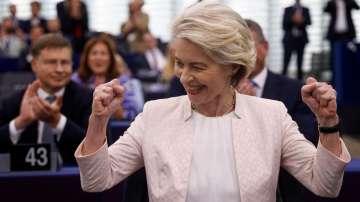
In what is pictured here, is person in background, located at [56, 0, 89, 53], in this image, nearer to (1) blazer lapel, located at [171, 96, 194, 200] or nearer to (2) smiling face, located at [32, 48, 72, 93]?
(2) smiling face, located at [32, 48, 72, 93]

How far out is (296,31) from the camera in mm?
10633

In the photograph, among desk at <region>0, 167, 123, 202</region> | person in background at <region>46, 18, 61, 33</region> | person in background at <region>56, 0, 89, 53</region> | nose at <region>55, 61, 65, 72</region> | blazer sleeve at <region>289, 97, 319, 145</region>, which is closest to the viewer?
desk at <region>0, 167, 123, 202</region>

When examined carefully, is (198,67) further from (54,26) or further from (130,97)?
(54,26)

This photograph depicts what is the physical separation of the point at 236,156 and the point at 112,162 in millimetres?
330

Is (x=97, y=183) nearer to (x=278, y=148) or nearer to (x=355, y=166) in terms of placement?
(x=278, y=148)

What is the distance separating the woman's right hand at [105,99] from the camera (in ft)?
6.23

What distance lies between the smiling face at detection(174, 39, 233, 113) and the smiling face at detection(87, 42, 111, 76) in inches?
131

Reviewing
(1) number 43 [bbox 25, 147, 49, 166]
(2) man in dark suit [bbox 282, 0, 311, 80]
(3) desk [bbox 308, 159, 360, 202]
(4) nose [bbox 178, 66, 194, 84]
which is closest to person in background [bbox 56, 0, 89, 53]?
(2) man in dark suit [bbox 282, 0, 311, 80]

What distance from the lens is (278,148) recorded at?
2.00 metres

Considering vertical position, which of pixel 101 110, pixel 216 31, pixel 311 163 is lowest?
pixel 311 163

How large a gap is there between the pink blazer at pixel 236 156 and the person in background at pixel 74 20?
7.98 metres

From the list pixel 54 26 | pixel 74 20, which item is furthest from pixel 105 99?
pixel 54 26

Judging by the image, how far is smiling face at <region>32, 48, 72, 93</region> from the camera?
3.88m

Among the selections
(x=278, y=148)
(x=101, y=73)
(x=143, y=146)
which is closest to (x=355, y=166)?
(x=278, y=148)
